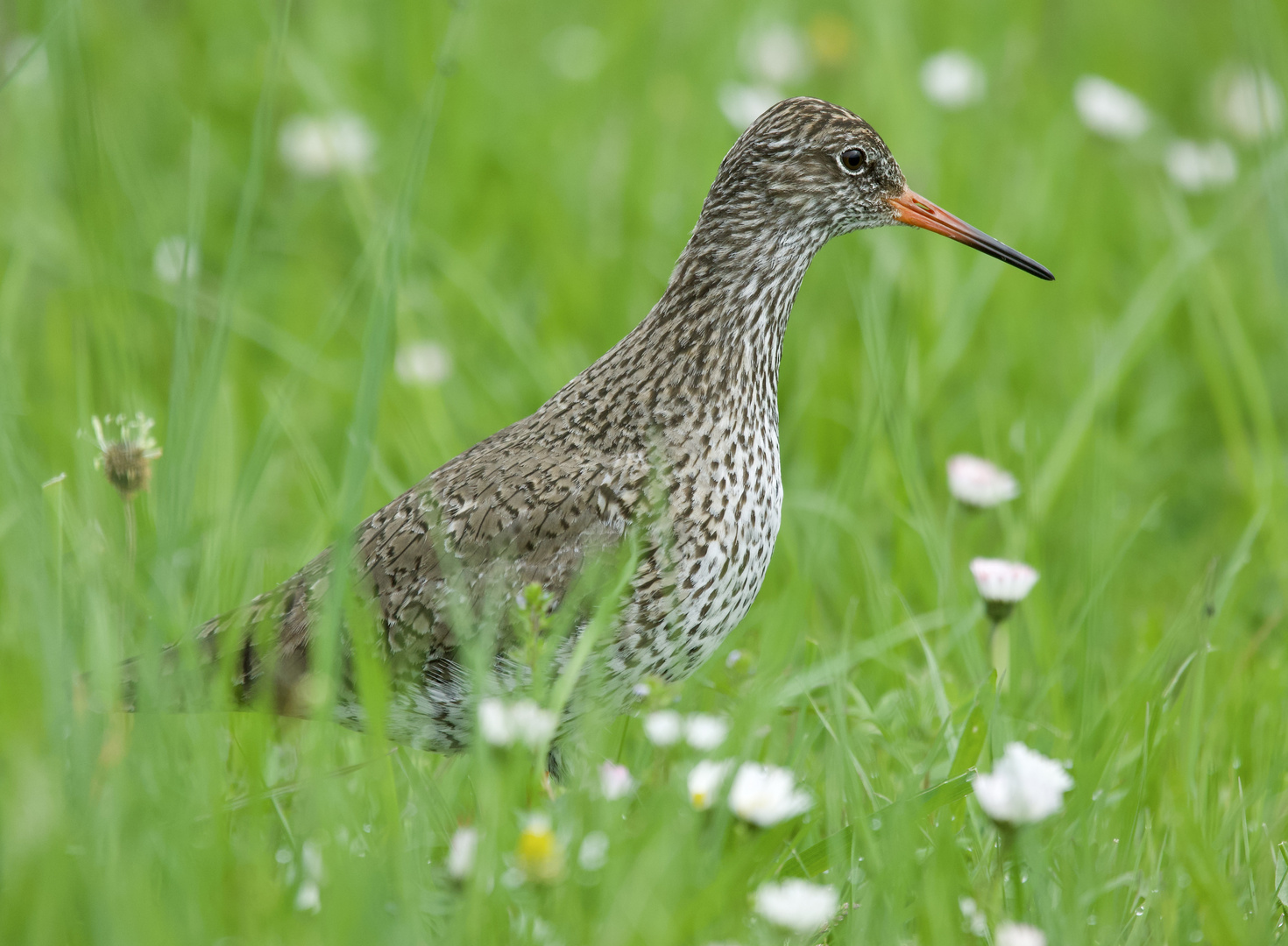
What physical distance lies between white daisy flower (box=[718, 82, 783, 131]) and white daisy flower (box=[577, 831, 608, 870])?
4.78 metres

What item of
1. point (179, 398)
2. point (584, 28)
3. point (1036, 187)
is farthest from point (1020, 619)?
point (584, 28)

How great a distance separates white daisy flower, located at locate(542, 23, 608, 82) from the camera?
27.8 feet

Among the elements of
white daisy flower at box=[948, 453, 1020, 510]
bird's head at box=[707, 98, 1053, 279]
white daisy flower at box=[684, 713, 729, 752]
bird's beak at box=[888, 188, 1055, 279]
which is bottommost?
white daisy flower at box=[684, 713, 729, 752]

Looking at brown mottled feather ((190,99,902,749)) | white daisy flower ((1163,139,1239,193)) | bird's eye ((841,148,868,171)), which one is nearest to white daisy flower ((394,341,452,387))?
brown mottled feather ((190,99,902,749))

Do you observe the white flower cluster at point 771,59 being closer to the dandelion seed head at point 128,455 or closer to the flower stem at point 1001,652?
the flower stem at point 1001,652

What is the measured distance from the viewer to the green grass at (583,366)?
3.04 meters

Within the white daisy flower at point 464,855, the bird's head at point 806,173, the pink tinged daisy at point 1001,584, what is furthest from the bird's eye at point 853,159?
the white daisy flower at point 464,855

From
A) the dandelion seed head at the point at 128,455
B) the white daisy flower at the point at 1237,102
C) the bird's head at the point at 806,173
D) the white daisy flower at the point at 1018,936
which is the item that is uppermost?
the white daisy flower at the point at 1237,102

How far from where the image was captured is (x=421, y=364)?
607 centimetres

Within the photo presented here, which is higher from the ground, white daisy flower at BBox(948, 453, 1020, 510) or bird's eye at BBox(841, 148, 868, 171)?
bird's eye at BBox(841, 148, 868, 171)

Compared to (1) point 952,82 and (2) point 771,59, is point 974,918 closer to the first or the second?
(1) point 952,82

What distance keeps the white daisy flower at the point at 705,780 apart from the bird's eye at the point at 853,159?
2.05 meters

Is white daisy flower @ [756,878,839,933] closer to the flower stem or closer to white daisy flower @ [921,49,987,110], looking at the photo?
the flower stem

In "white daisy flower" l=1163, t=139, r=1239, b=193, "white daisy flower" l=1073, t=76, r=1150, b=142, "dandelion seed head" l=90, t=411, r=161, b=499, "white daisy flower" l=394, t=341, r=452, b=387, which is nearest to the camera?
"dandelion seed head" l=90, t=411, r=161, b=499
